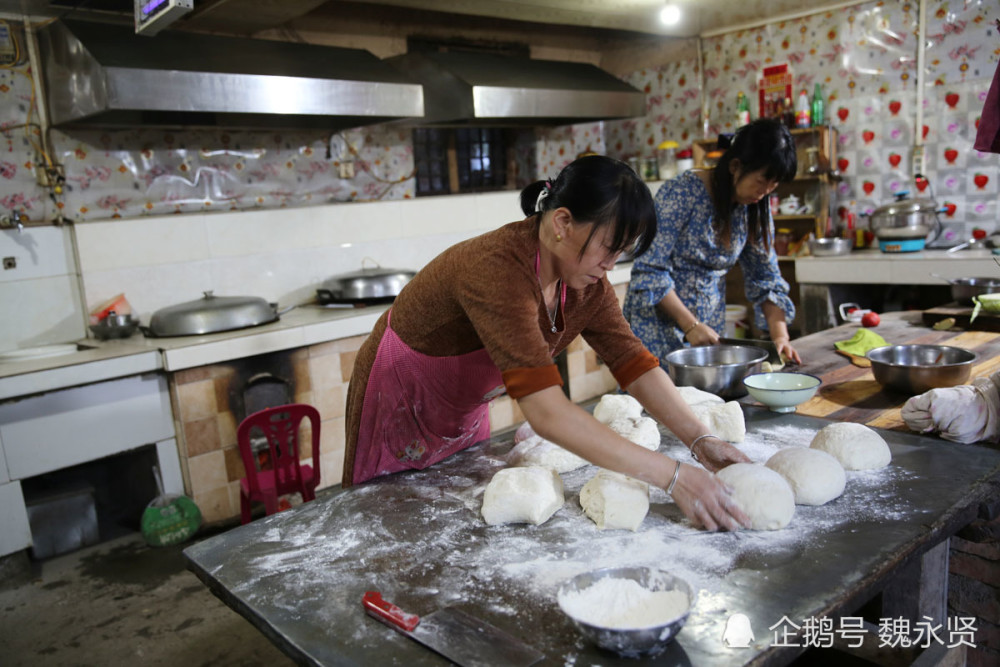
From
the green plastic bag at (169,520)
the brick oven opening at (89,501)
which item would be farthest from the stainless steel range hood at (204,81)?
the green plastic bag at (169,520)

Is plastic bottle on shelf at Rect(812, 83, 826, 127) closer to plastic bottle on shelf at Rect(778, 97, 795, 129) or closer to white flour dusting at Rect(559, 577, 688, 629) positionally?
plastic bottle on shelf at Rect(778, 97, 795, 129)

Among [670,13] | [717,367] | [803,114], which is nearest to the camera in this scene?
[717,367]

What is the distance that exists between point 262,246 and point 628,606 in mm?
3891

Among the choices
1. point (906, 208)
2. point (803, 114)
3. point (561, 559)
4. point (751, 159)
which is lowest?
point (561, 559)

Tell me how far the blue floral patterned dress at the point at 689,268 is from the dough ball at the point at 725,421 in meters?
0.90

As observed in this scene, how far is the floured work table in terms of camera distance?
125cm

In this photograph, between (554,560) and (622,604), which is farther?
(554,560)

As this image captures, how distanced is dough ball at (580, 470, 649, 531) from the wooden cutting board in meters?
2.35

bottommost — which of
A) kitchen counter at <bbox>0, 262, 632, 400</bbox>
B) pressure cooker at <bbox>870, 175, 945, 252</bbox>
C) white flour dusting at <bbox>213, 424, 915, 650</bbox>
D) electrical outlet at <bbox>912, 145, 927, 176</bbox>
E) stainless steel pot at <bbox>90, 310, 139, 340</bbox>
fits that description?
white flour dusting at <bbox>213, 424, 915, 650</bbox>

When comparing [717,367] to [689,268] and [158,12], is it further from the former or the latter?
[158,12]

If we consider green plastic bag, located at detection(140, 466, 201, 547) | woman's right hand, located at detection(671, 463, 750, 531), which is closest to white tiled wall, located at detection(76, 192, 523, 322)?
green plastic bag, located at detection(140, 466, 201, 547)

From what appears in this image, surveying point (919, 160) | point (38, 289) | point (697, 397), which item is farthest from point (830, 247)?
point (38, 289)

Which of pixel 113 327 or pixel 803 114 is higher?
pixel 803 114

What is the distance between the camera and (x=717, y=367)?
7.93 ft
